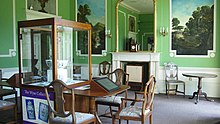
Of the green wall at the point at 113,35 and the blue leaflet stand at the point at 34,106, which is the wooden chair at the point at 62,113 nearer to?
the blue leaflet stand at the point at 34,106

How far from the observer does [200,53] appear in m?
6.11

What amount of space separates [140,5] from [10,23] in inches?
150

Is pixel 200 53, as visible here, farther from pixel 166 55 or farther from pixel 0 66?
pixel 0 66

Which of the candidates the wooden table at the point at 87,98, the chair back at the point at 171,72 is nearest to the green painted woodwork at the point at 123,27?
the chair back at the point at 171,72

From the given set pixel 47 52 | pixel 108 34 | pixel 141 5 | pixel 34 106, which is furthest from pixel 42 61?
pixel 141 5

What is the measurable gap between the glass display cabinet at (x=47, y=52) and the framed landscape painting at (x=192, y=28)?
11.4ft

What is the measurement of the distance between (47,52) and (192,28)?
443 centimetres

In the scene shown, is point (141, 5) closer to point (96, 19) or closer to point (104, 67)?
point (96, 19)

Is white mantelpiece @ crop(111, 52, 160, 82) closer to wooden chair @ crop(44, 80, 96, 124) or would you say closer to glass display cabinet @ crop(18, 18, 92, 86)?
glass display cabinet @ crop(18, 18, 92, 86)

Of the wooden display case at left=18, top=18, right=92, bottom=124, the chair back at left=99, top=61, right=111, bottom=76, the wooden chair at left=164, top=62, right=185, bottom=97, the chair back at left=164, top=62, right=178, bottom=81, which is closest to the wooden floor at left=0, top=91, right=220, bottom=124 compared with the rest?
the wooden chair at left=164, top=62, right=185, bottom=97

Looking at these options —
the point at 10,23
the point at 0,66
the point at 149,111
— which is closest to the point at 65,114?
the point at 149,111

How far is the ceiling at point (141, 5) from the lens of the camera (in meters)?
6.69

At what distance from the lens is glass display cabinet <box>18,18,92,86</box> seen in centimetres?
305

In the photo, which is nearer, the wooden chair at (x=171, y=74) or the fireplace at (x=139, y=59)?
the wooden chair at (x=171, y=74)
